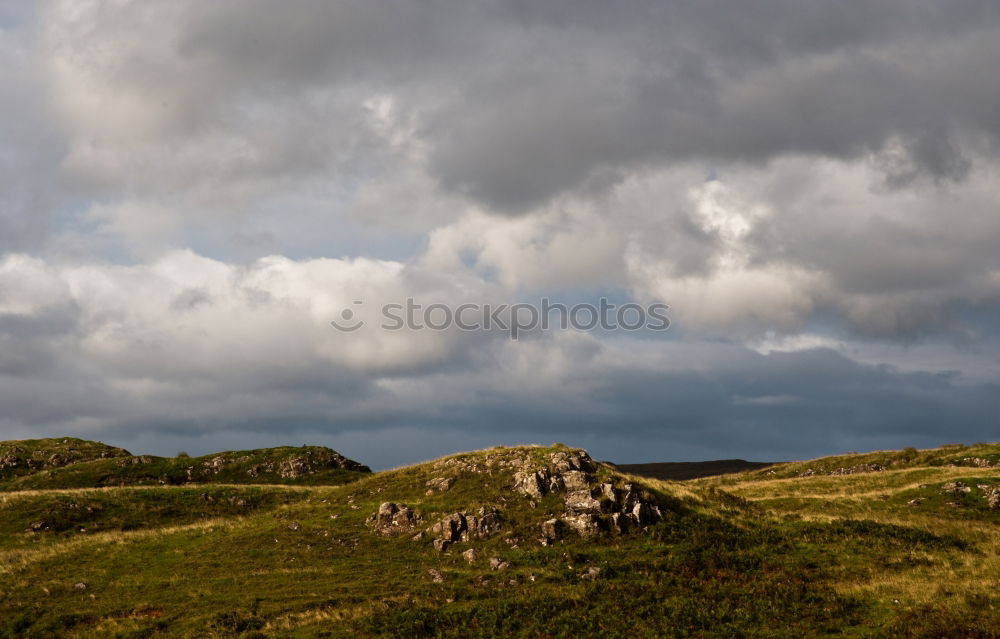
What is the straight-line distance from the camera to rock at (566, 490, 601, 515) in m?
52.1

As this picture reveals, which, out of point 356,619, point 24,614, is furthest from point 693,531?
point 24,614

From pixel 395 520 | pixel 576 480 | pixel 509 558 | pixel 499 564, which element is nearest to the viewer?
pixel 499 564

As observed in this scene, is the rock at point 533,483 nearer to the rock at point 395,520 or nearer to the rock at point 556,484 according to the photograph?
the rock at point 556,484

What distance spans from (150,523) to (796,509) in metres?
64.6

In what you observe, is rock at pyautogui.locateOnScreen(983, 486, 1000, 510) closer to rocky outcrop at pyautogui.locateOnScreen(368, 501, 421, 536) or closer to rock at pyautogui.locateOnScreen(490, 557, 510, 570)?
rock at pyautogui.locateOnScreen(490, 557, 510, 570)

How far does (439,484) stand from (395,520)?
8571mm

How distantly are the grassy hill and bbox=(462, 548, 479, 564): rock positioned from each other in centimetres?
16

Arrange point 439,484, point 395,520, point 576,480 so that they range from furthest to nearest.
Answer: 1. point 439,484
2. point 576,480
3. point 395,520

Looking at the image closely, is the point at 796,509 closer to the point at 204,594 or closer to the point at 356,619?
the point at 356,619

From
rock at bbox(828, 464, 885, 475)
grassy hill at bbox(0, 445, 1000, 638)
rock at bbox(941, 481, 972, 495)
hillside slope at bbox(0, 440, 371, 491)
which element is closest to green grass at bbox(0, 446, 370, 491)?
hillside slope at bbox(0, 440, 371, 491)

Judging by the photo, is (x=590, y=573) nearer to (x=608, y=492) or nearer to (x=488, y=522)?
(x=488, y=522)

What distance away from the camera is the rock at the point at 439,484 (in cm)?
6166

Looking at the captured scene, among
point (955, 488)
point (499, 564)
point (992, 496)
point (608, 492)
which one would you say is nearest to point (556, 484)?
point (608, 492)

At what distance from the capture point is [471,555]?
4744 cm
